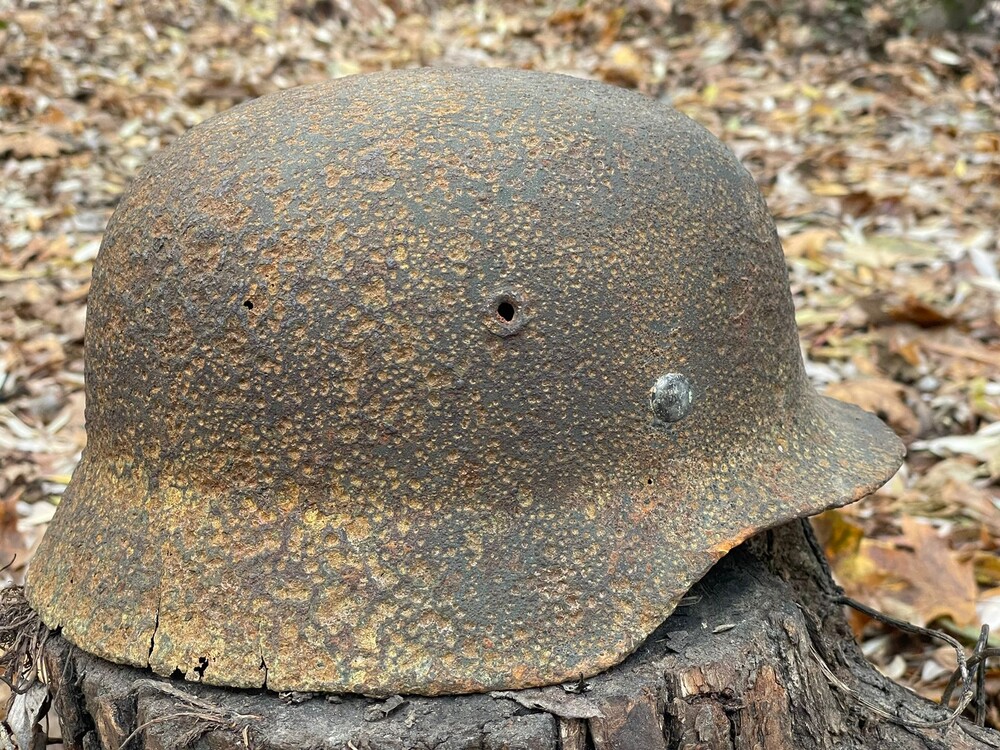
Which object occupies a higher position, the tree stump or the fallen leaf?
the tree stump

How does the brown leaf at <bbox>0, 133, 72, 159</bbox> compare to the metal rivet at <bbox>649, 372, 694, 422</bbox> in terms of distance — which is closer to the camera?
the metal rivet at <bbox>649, 372, 694, 422</bbox>

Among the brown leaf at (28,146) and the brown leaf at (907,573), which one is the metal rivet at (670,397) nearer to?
the brown leaf at (907,573)

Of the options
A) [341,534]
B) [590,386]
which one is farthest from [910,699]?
[341,534]

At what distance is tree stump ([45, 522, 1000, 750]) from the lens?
1369 millimetres

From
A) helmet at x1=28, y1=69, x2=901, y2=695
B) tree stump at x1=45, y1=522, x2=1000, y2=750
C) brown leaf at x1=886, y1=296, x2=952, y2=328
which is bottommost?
brown leaf at x1=886, y1=296, x2=952, y2=328

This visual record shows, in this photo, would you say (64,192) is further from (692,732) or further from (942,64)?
(942,64)

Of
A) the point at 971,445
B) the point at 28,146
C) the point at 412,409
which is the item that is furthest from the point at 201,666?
the point at 28,146

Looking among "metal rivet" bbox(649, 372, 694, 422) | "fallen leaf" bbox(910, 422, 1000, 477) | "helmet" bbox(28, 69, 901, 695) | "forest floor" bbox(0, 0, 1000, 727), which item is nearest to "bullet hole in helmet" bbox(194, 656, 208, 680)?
"helmet" bbox(28, 69, 901, 695)

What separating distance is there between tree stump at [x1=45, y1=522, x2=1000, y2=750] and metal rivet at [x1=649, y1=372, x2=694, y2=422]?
0.33 meters

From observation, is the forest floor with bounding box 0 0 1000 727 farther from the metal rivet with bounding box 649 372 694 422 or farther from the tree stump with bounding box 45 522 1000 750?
the metal rivet with bounding box 649 372 694 422

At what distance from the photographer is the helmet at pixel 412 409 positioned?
1416 millimetres

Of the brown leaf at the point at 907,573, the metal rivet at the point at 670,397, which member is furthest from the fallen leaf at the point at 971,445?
the metal rivet at the point at 670,397

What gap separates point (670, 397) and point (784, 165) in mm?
4337

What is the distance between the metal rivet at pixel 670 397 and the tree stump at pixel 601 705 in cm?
33
